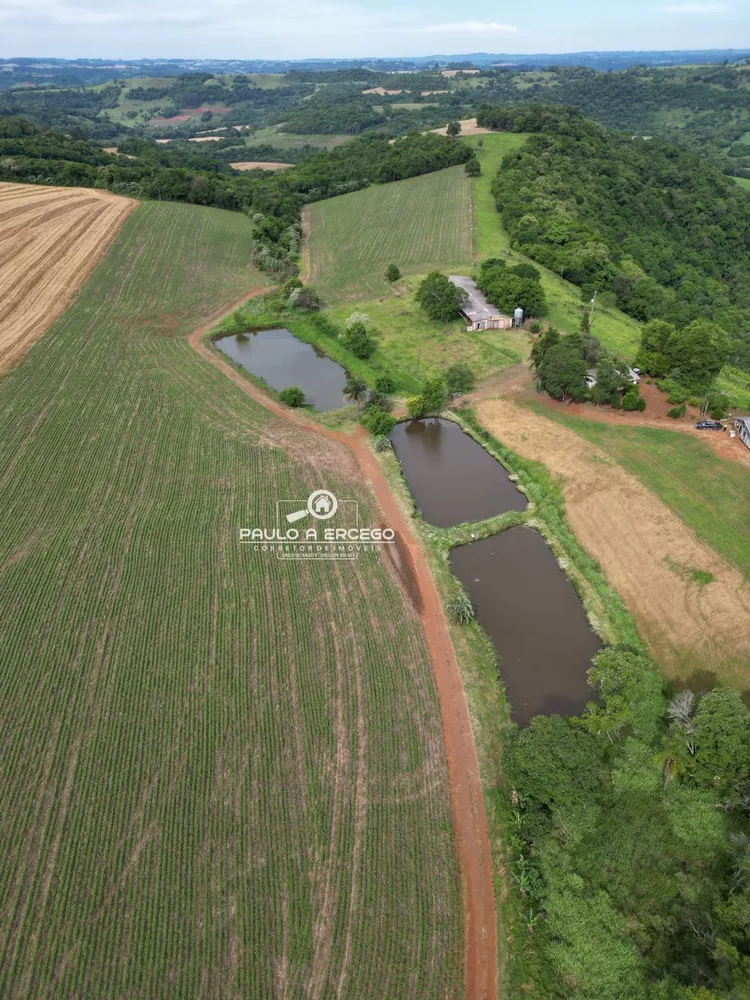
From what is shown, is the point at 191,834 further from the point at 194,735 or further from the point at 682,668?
the point at 682,668

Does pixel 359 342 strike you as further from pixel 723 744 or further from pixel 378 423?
pixel 723 744

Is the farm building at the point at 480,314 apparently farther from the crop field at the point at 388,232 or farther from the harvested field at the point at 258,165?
the harvested field at the point at 258,165

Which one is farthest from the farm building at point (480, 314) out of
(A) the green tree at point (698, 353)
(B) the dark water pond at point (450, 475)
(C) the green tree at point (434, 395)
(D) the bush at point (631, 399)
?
(D) the bush at point (631, 399)

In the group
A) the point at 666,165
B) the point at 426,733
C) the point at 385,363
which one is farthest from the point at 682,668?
the point at 666,165

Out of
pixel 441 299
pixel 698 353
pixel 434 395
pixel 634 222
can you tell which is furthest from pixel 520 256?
pixel 434 395

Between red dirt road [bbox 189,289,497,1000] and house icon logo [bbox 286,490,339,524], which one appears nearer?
red dirt road [bbox 189,289,497,1000]

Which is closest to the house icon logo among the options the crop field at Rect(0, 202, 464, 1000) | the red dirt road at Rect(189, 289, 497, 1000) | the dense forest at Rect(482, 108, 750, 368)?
the crop field at Rect(0, 202, 464, 1000)

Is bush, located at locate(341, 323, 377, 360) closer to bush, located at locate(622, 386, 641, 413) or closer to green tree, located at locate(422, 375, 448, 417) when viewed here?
green tree, located at locate(422, 375, 448, 417)
